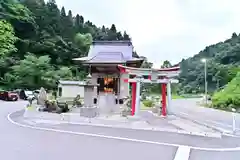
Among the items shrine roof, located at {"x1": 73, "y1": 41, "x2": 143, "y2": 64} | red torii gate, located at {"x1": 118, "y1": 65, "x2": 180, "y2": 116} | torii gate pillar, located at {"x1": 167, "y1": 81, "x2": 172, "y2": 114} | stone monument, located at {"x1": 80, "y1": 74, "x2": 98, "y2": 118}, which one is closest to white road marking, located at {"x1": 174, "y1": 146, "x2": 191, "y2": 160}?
red torii gate, located at {"x1": 118, "y1": 65, "x2": 180, "y2": 116}

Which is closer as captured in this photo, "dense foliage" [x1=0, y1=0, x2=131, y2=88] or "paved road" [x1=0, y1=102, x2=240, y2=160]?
"paved road" [x1=0, y1=102, x2=240, y2=160]

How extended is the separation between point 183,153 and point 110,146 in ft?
6.46

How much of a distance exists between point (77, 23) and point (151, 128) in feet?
171

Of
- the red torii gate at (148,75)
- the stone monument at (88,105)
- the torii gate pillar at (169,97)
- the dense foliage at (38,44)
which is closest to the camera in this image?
the red torii gate at (148,75)

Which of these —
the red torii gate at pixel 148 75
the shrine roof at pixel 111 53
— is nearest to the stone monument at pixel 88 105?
the red torii gate at pixel 148 75

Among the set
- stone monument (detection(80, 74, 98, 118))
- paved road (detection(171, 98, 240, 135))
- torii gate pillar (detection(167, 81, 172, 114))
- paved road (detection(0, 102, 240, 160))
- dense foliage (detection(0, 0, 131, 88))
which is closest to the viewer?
paved road (detection(0, 102, 240, 160))

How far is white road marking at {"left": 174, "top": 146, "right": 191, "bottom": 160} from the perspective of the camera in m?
6.01

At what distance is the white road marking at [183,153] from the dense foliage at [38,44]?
17.0 m

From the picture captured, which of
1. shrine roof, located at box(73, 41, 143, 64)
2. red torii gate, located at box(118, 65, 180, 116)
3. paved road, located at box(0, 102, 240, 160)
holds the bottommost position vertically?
paved road, located at box(0, 102, 240, 160)

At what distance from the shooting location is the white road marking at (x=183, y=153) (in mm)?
6005

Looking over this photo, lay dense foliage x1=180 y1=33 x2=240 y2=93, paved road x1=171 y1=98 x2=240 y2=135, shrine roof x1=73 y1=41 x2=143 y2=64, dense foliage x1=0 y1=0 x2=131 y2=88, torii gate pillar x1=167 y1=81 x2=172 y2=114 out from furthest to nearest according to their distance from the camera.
→ dense foliage x1=180 y1=33 x2=240 y2=93 < dense foliage x1=0 y1=0 x2=131 y2=88 < shrine roof x1=73 y1=41 x2=143 y2=64 < torii gate pillar x1=167 y1=81 x2=172 y2=114 < paved road x1=171 y1=98 x2=240 y2=135

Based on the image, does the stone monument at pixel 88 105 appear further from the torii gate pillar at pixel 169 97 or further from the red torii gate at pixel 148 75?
the torii gate pillar at pixel 169 97

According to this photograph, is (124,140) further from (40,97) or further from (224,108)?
(224,108)

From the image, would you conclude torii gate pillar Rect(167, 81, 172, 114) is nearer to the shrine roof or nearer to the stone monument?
the stone monument
